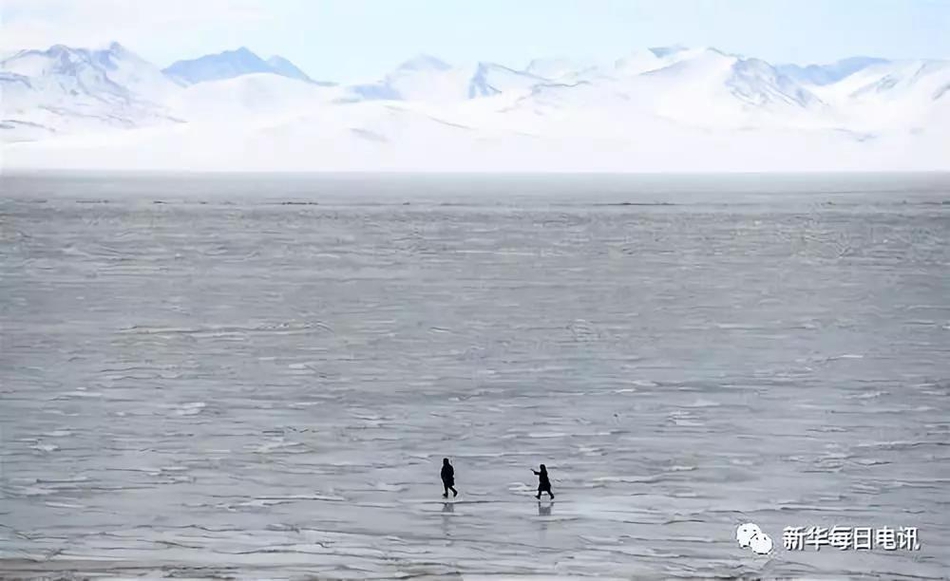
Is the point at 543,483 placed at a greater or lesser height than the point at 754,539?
greater

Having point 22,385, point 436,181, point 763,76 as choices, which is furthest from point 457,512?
point 436,181

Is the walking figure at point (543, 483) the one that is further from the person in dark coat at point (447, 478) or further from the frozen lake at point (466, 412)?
the person in dark coat at point (447, 478)

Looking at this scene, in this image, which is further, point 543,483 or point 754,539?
point 543,483

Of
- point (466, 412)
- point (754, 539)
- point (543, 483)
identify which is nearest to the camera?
point (754, 539)

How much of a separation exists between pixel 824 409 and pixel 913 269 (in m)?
9.35

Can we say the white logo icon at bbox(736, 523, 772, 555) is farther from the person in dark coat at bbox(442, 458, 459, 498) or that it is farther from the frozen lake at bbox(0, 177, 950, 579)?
the person in dark coat at bbox(442, 458, 459, 498)

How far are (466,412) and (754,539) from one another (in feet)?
9.54

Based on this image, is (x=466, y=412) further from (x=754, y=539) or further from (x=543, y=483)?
(x=754, y=539)

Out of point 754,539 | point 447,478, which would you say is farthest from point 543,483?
point 754,539

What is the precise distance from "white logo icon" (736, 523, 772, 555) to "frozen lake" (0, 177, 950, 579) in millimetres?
47

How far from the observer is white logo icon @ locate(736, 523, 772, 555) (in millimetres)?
6516

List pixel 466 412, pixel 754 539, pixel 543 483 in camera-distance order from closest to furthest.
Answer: pixel 754 539 → pixel 543 483 → pixel 466 412

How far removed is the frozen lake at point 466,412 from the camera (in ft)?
21.5

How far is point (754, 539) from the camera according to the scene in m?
6.56
